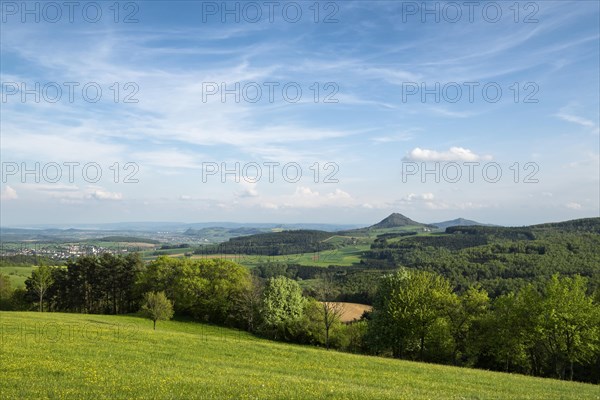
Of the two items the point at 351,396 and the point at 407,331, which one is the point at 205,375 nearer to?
the point at 351,396

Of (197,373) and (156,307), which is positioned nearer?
(197,373)

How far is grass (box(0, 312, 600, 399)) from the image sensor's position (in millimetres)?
16391

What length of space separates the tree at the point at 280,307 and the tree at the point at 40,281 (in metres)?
48.1

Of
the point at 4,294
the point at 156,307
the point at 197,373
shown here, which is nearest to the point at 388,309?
the point at 156,307

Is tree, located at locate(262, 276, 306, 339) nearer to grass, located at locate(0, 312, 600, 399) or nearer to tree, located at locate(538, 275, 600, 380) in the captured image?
grass, located at locate(0, 312, 600, 399)

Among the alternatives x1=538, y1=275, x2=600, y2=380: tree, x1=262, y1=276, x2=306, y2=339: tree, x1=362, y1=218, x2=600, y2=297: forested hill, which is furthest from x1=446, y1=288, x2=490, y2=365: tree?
x1=362, y1=218, x2=600, y2=297: forested hill

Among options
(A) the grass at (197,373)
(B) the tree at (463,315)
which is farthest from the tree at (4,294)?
(B) the tree at (463,315)

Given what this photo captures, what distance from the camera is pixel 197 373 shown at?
21641 mm

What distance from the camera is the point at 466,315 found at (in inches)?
2153

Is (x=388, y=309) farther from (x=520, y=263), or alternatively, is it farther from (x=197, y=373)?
(x=520, y=263)

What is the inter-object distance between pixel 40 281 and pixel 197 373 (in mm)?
76375

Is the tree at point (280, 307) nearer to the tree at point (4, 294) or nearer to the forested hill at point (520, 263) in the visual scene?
the tree at point (4, 294)

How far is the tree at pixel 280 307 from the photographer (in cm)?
6712

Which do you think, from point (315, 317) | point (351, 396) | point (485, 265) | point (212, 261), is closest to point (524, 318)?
point (315, 317)
